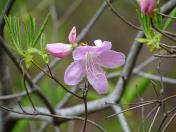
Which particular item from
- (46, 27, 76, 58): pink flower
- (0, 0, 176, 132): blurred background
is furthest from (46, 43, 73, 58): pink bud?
(0, 0, 176, 132): blurred background

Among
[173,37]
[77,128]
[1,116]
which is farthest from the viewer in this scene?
[77,128]

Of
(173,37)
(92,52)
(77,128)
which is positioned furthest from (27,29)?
(77,128)

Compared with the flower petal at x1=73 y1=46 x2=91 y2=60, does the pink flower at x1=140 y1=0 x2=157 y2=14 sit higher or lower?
higher

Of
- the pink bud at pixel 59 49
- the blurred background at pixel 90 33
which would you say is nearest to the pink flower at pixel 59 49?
the pink bud at pixel 59 49

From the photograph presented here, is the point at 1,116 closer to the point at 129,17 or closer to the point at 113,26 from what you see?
the point at 129,17

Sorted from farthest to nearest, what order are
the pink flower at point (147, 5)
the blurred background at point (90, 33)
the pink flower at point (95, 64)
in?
the blurred background at point (90, 33), the pink flower at point (95, 64), the pink flower at point (147, 5)

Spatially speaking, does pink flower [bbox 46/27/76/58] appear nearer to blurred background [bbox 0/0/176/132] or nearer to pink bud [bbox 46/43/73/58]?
pink bud [bbox 46/43/73/58]

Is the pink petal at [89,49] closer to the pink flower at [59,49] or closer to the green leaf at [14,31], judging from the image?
the pink flower at [59,49]
